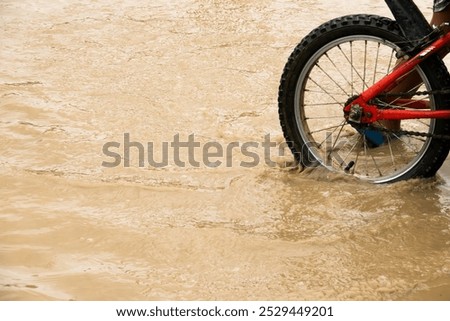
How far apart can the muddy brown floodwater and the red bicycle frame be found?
1.28 ft

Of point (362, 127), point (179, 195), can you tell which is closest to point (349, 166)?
point (362, 127)

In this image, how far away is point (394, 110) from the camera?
3693mm

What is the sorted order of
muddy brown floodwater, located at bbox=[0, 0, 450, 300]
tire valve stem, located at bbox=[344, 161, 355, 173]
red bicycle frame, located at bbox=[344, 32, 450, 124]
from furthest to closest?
tire valve stem, located at bbox=[344, 161, 355, 173] < red bicycle frame, located at bbox=[344, 32, 450, 124] < muddy brown floodwater, located at bbox=[0, 0, 450, 300]

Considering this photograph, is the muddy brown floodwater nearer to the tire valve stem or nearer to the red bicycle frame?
the tire valve stem

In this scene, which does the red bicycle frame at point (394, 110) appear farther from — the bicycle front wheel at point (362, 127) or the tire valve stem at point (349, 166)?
the tire valve stem at point (349, 166)

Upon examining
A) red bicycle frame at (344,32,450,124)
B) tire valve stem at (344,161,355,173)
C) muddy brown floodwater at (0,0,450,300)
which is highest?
red bicycle frame at (344,32,450,124)

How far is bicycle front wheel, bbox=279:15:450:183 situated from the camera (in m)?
3.62

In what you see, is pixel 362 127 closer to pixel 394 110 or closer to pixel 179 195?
pixel 394 110

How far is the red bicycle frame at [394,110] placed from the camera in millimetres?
3553

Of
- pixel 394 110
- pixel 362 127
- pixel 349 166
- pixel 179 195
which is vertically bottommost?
pixel 179 195

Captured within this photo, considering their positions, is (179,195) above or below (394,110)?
below

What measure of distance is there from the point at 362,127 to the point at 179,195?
1098 mm

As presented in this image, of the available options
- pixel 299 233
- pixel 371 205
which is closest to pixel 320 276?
pixel 299 233

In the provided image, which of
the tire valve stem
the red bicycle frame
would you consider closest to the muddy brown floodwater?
the tire valve stem
